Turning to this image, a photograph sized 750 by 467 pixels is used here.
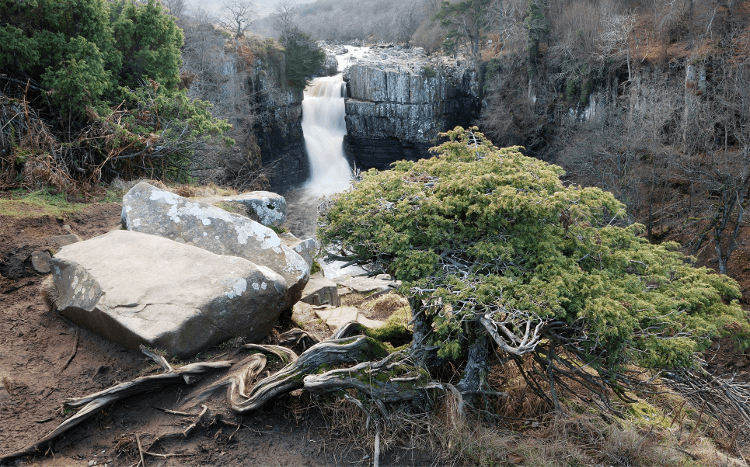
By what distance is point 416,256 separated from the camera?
3.82 m

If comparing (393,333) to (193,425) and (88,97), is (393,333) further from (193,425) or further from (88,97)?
(88,97)

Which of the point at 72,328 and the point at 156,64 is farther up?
the point at 156,64

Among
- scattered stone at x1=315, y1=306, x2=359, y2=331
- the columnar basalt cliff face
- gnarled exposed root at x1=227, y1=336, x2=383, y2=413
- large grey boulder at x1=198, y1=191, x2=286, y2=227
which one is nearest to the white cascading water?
the columnar basalt cliff face

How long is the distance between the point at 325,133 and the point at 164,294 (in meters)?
24.1

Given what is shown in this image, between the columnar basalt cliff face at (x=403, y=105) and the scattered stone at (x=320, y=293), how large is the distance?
2069 centimetres

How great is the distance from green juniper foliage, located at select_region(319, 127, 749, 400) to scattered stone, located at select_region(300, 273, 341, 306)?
3.38m

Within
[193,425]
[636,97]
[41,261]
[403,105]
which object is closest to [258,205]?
[41,261]

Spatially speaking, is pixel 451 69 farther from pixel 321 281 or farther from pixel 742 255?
→ pixel 321 281

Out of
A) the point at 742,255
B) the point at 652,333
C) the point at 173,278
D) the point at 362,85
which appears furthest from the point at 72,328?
the point at 362,85

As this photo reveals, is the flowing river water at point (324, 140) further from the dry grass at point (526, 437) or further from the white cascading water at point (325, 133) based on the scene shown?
the dry grass at point (526, 437)

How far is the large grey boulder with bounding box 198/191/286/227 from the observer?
790cm

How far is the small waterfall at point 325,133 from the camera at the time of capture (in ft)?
85.9

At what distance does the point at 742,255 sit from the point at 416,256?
1531 centimetres

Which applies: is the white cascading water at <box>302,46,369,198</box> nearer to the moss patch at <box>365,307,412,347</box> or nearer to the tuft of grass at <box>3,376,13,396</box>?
the moss patch at <box>365,307,412,347</box>
